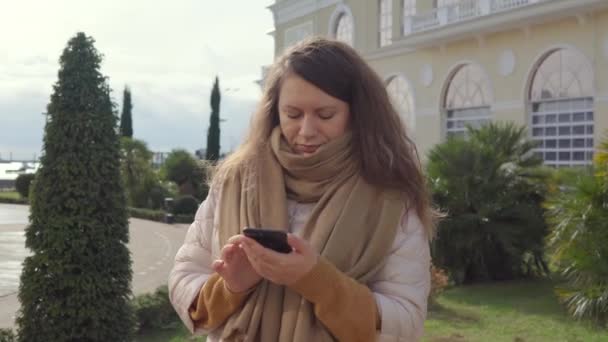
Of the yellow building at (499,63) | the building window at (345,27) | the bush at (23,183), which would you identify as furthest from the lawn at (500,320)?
the bush at (23,183)

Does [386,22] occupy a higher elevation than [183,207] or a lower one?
higher

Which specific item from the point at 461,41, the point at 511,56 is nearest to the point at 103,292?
the point at 511,56

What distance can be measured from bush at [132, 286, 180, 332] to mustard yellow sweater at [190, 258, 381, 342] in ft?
25.6

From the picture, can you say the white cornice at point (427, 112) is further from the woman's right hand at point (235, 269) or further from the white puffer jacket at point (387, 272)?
the woman's right hand at point (235, 269)

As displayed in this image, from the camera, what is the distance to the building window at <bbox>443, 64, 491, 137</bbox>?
2270 cm

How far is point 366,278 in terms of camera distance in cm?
187

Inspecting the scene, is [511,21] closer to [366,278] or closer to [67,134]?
[67,134]

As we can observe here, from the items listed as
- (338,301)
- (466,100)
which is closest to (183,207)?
(466,100)

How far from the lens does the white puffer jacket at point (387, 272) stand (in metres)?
1.86

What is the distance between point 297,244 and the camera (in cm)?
168

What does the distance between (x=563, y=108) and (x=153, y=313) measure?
45.7 ft

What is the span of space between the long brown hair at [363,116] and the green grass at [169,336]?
22.9ft

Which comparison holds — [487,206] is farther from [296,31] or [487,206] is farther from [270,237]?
[296,31]

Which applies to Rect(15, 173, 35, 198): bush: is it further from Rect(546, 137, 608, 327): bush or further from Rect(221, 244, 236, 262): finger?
Rect(221, 244, 236, 262): finger
